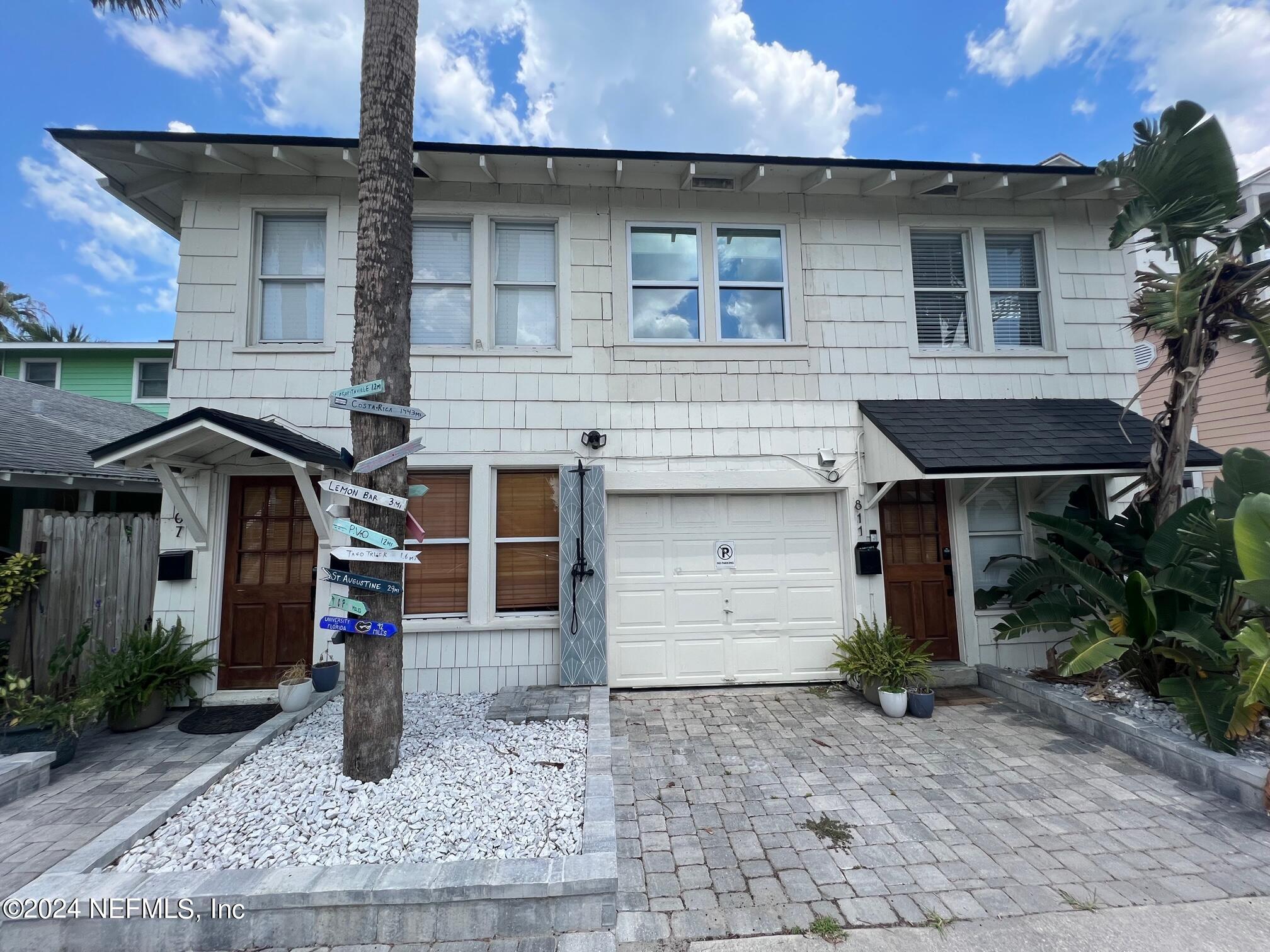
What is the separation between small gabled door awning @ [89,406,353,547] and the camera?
4.30 meters

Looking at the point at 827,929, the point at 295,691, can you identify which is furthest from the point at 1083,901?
the point at 295,691

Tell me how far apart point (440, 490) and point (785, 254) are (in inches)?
189

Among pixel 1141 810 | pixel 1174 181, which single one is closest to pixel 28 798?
pixel 1141 810

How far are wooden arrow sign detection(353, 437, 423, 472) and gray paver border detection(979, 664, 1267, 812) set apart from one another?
18.9 feet

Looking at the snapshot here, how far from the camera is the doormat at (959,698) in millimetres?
5391

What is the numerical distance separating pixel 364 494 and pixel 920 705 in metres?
5.09

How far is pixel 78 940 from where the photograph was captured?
237 cm

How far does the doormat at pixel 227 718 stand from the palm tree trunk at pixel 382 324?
2.23m

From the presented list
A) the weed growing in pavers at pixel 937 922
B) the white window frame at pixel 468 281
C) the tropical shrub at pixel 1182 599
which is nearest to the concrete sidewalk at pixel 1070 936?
the weed growing in pavers at pixel 937 922

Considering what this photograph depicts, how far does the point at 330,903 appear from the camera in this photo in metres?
2.43

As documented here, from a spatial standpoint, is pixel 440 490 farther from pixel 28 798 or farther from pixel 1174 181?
pixel 1174 181

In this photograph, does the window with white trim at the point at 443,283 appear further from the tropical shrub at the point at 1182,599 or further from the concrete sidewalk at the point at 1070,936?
the tropical shrub at the point at 1182,599

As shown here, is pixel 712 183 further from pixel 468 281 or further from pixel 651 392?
pixel 468 281

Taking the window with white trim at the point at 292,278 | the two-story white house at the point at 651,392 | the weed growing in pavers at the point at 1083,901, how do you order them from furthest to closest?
the window with white trim at the point at 292,278, the two-story white house at the point at 651,392, the weed growing in pavers at the point at 1083,901
